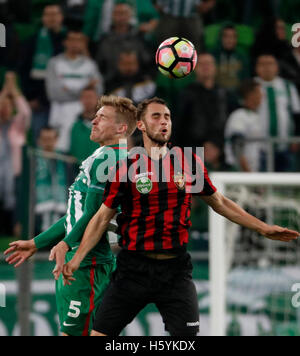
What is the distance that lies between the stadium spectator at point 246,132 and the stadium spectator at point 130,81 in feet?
3.82

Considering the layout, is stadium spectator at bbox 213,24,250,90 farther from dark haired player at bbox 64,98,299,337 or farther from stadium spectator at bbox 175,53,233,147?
dark haired player at bbox 64,98,299,337

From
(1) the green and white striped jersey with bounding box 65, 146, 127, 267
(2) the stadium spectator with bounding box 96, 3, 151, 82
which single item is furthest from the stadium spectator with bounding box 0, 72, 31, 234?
(1) the green and white striped jersey with bounding box 65, 146, 127, 267

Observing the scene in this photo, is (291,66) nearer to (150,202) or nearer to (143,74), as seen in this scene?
(143,74)

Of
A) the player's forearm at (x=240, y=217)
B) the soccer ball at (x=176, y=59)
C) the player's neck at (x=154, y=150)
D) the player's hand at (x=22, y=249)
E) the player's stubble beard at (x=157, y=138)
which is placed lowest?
the player's hand at (x=22, y=249)

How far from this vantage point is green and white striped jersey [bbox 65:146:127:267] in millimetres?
4488

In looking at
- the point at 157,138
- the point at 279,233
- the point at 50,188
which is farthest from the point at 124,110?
the point at 50,188

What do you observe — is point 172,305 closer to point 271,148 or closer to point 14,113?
point 271,148

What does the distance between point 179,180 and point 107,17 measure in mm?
5859

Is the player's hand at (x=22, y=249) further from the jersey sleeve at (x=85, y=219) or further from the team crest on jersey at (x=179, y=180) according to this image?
the team crest on jersey at (x=179, y=180)

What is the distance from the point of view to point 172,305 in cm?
432

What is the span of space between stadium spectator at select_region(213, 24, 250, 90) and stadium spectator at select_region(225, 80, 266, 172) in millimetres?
256

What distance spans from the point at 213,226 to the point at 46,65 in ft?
13.5

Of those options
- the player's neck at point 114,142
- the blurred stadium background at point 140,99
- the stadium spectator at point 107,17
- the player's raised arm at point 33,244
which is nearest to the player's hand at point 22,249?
the player's raised arm at point 33,244

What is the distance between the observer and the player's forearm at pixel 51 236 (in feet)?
15.3
